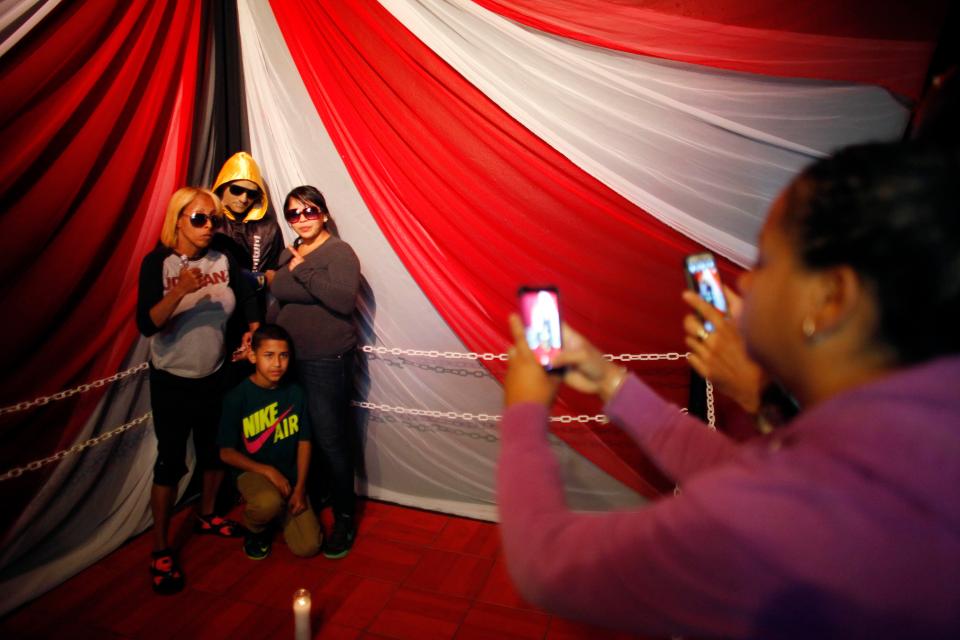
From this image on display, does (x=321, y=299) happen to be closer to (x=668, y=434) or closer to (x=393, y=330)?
(x=393, y=330)

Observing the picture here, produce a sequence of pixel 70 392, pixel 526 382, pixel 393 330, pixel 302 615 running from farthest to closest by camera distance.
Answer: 1. pixel 393 330
2. pixel 70 392
3. pixel 302 615
4. pixel 526 382

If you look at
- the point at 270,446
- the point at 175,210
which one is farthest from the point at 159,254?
the point at 270,446

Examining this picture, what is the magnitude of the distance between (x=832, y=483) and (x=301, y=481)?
7.64ft

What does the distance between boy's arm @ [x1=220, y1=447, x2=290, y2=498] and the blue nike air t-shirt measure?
3 cm

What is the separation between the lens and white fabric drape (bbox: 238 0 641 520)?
258cm

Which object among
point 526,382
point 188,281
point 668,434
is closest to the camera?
point 526,382

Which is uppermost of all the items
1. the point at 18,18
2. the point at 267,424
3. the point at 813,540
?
the point at 18,18

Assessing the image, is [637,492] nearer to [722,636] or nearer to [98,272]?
[722,636]

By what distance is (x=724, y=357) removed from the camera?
3.58 ft

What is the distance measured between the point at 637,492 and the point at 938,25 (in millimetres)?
2069

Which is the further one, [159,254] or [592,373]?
[159,254]

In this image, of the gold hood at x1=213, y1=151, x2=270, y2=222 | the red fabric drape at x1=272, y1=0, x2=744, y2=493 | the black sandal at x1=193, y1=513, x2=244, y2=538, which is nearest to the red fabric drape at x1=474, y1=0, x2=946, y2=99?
the red fabric drape at x1=272, y1=0, x2=744, y2=493

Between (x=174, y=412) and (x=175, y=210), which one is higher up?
(x=175, y=210)

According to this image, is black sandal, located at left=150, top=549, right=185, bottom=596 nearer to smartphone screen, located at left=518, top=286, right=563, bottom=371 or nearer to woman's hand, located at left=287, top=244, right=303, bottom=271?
woman's hand, located at left=287, top=244, right=303, bottom=271
